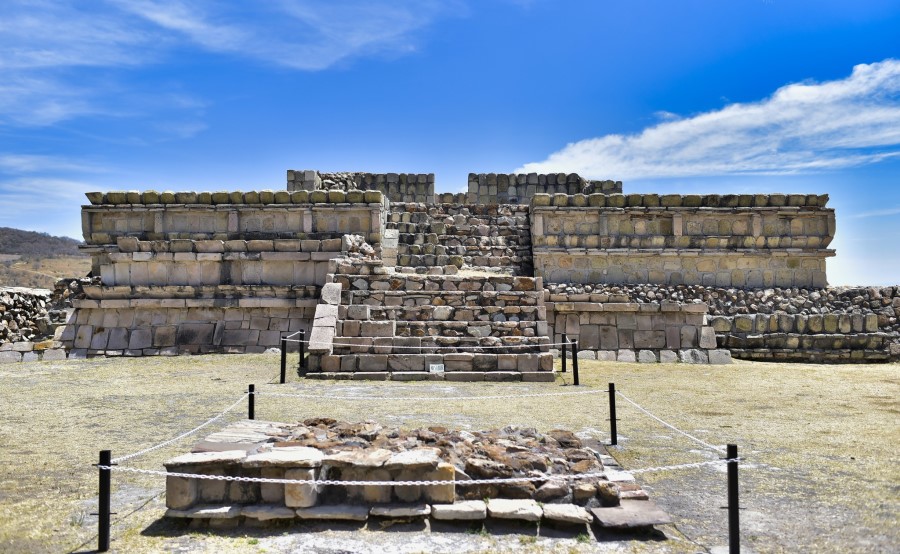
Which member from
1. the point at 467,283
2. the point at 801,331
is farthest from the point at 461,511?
the point at 801,331

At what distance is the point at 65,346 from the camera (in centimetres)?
1553

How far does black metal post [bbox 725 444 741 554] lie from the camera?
4.29 m

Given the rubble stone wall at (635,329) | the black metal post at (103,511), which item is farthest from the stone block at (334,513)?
the rubble stone wall at (635,329)

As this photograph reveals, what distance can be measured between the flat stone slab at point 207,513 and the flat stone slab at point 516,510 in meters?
1.89

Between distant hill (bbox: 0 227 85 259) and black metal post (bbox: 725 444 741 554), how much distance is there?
7487cm

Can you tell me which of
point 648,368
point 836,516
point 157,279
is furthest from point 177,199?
point 836,516

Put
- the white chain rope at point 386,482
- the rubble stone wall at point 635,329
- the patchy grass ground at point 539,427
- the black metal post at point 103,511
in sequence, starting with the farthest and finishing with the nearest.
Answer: the rubble stone wall at point 635,329
the white chain rope at point 386,482
the patchy grass ground at point 539,427
the black metal post at point 103,511

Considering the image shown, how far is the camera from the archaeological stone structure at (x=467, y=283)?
13062mm

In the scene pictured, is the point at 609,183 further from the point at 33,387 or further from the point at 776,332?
the point at 33,387

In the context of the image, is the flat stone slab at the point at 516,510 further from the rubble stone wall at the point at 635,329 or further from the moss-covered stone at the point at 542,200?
the moss-covered stone at the point at 542,200

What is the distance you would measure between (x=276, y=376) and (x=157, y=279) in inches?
245

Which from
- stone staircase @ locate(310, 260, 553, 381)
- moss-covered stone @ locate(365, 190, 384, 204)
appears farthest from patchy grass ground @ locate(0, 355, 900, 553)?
moss-covered stone @ locate(365, 190, 384, 204)

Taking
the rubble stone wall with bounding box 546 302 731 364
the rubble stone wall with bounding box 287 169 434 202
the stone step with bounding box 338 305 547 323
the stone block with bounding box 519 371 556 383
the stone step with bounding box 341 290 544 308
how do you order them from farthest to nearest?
1. the rubble stone wall with bounding box 287 169 434 202
2. the rubble stone wall with bounding box 546 302 731 364
3. the stone step with bounding box 341 290 544 308
4. the stone step with bounding box 338 305 547 323
5. the stone block with bounding box 519 371 556 383

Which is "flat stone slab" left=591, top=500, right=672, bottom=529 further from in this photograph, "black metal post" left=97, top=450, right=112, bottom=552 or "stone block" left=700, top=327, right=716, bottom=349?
"stone block" left=700, top=327, right=716, bottom=349
